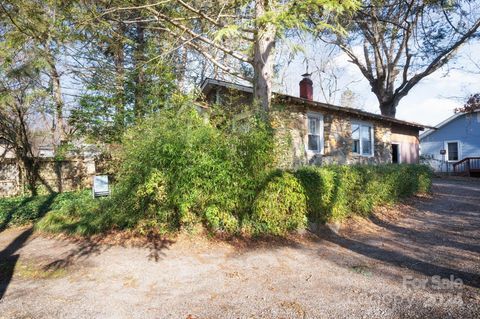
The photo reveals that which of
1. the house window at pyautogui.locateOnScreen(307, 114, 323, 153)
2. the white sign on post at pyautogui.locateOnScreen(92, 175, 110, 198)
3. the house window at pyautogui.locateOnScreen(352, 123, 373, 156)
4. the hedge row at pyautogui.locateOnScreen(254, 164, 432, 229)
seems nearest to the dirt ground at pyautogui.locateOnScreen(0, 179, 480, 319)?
the hedge row at pyautogui.locateOnScreen(254, 164, 432, 229)

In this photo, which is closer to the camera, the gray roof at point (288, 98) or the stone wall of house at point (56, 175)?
the gray roof at point (288, 98)

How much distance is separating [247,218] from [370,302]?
2.97 metres

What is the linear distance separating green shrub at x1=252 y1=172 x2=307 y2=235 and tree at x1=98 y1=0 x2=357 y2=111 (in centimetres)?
209

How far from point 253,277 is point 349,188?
399 cm

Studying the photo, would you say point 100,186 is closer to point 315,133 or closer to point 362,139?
point 315,133

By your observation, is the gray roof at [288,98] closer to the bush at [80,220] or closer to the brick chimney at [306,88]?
the brick chimney at [306,88]

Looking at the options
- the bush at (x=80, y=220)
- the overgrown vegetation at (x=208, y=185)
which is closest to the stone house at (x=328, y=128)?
the overgrown vegetation at (x=208, y=185)

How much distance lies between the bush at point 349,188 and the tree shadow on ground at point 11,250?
5.10 metres

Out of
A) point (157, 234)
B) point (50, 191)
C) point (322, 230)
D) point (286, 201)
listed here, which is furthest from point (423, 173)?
point (50, 191)

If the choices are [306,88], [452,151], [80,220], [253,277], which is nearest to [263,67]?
[253,277]

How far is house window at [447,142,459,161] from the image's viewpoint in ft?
73.6

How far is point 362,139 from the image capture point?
14.2 metres

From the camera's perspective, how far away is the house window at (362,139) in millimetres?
13864

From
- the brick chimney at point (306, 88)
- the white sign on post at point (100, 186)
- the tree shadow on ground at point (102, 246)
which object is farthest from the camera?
the brick chimney at point (306, 88)
